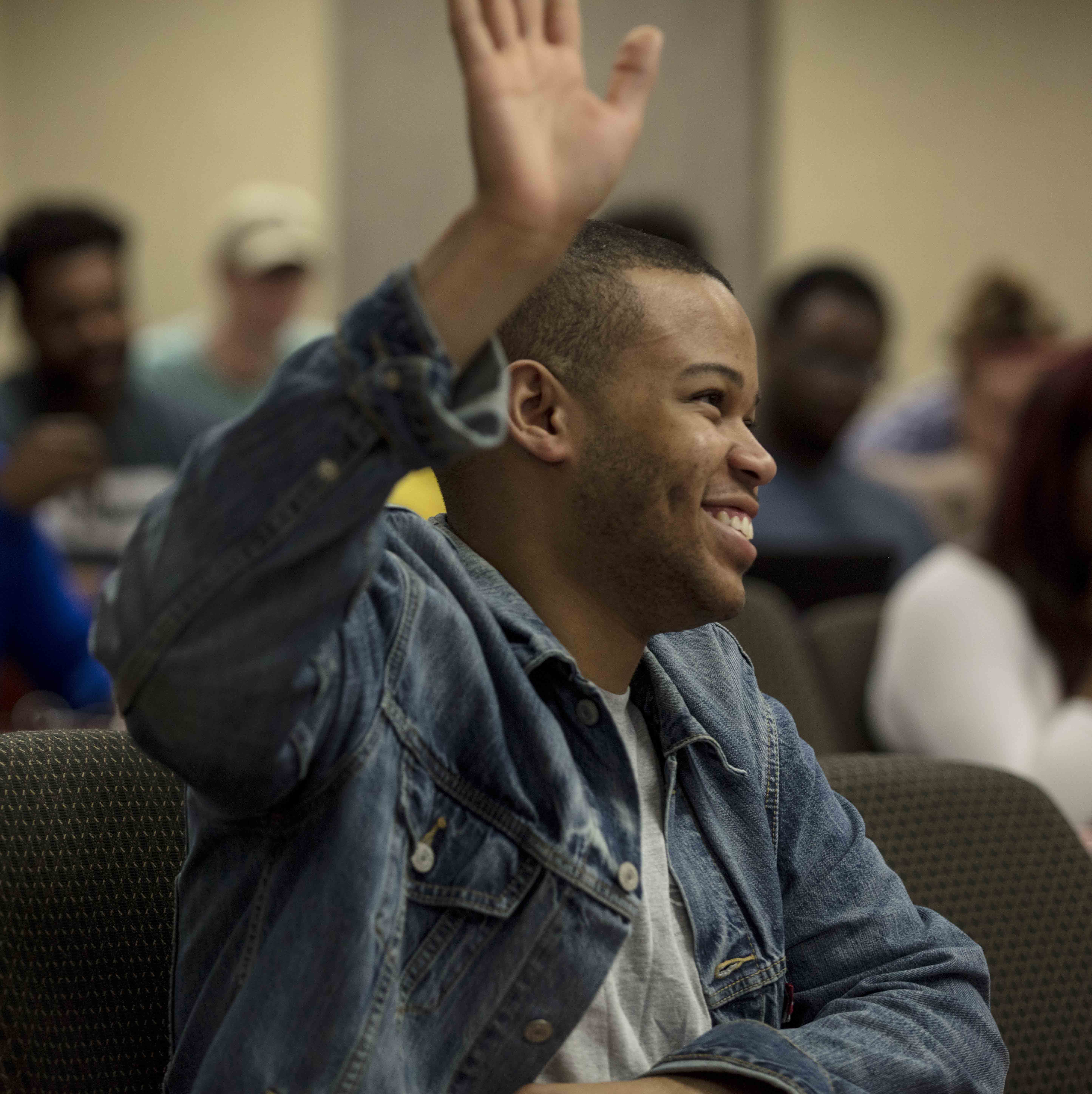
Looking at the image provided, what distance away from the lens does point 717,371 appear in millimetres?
969

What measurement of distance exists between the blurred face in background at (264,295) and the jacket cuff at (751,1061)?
3.63m

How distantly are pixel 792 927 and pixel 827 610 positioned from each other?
4.53ft

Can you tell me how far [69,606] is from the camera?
260 cm

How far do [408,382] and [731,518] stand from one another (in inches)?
13.4

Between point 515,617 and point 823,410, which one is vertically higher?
point 515,617

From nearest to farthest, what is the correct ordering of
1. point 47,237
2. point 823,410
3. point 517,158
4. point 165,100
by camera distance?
point 517,158 → point 47,237 → point 823,410 → point 165,100

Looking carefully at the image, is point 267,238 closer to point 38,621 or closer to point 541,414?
point 38,621

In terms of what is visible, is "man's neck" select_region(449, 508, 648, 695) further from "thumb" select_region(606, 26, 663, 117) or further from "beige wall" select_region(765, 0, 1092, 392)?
"beige wall" select_region(765, 0, 1092, 392)

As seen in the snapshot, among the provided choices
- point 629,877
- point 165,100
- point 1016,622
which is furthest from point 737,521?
point 165,100

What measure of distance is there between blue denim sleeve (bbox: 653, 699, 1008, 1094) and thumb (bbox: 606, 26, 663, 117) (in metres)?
0.53

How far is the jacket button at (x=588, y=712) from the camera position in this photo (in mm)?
947

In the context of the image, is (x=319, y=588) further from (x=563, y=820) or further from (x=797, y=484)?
(x=797, y=484)

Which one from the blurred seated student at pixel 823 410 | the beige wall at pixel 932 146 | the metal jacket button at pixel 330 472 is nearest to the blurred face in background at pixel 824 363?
the blurred seated student at pixel 823 410

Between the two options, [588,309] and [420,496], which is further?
[420,496]
